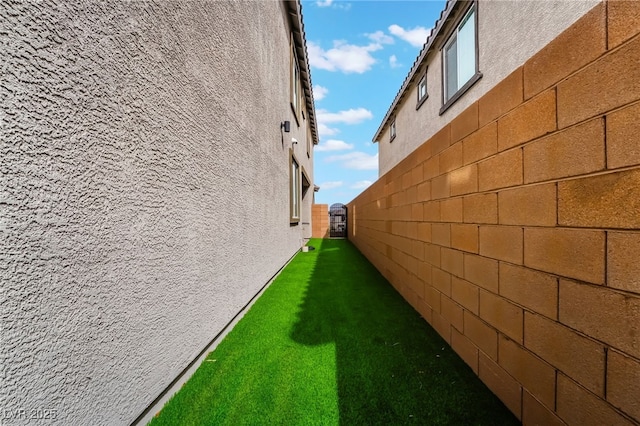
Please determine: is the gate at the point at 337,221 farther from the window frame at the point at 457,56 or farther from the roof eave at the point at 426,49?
the window frame at the point at 457,56

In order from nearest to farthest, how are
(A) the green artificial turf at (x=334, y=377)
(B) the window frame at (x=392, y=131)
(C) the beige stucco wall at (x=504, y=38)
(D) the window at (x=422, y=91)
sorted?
1. (A) the green artificial turf at (x=334, y=377)
2. (C) the beige stucco wall at (x=504, y=38)
3. (D) the window at (x=422, y=91)
4. (B) the window frame at (x=392, y=131)

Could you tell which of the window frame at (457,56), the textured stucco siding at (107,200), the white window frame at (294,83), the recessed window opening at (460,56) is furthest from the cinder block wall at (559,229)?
the white window frame at (294,83)

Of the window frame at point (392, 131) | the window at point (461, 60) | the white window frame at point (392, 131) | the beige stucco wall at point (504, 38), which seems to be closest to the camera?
the beige stucco wall at point (504, 38)

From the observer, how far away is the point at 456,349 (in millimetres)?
2383

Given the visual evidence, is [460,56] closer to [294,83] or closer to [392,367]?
[294,83]

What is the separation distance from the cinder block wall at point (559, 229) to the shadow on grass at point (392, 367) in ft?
0.60

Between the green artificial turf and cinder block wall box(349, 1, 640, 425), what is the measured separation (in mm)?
290

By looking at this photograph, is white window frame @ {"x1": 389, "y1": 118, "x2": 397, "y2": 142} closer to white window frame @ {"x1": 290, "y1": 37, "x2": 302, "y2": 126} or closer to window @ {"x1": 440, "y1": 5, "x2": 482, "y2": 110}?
window @ {"x1": 440, "y1": 5, "x2": 482, "y2": 110}

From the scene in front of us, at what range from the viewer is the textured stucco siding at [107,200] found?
3.16ft

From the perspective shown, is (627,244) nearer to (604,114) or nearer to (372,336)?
(604,114)

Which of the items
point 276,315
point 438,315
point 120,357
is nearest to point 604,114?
point 438,315

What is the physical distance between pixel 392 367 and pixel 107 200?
2.24 m

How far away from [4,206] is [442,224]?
2907 millimetres

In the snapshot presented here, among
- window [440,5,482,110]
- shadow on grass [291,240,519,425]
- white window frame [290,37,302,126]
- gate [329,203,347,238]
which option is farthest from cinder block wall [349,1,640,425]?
gate [329,203,347,238]
